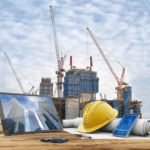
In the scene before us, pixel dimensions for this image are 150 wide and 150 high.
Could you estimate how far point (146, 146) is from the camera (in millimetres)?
2295

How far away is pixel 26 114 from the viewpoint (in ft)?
12.4

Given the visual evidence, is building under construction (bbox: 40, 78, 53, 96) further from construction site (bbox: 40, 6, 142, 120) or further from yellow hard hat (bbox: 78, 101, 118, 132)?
yellow hard hat (bbox: 78, 101, 118, 132)

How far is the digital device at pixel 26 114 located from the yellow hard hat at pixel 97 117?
173 inches

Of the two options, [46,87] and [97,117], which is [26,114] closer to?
[97,117]

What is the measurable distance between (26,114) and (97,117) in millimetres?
5022

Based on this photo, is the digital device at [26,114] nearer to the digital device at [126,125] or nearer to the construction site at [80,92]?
the digital device at [126,125]

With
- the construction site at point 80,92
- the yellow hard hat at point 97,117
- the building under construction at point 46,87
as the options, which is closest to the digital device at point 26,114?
the yellow hard hat at point 97,117

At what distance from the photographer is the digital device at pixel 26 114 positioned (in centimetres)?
354

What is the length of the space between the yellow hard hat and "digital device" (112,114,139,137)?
0.93 m

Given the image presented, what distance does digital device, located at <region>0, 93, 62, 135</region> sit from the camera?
354 cm

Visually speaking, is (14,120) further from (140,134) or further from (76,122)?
(76,122)

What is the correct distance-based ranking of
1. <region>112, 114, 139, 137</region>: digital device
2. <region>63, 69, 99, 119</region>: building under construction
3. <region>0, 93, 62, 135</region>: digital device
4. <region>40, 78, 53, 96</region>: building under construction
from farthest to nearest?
<region>40, 78, 53, 96</region>: building under construction < <region>63, 69, 99, 119</region>: building under construction < <region>112, 114, 139, 137</region>: digital device < <region>0, 93, 62, 135</region>: digital device

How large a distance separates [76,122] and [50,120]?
222 inches

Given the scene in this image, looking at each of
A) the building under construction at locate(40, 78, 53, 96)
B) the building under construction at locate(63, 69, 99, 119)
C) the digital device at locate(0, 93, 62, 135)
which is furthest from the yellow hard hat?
the building under construction at locate(40, 78, 53, 96)
